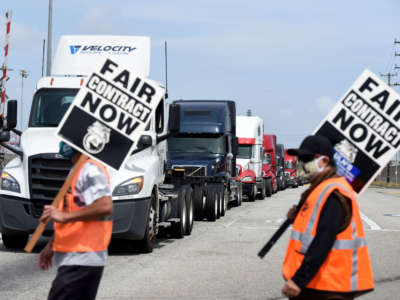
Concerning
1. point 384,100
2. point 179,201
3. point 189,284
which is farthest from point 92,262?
point 179,201

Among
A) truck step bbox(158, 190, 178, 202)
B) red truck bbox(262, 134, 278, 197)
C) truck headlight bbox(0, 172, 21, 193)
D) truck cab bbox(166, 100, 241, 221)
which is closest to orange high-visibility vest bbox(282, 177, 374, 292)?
truck headlight bbox(0, 172, 21, 193)

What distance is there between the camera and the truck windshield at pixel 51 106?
13.6 meters

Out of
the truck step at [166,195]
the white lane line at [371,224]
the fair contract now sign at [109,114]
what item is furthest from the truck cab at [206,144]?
the fair contract now sign at [109,114]

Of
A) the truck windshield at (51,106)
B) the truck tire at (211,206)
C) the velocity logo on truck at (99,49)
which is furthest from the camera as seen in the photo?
the truck tire at (211,206)

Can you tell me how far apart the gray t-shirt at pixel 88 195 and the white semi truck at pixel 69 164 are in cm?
724

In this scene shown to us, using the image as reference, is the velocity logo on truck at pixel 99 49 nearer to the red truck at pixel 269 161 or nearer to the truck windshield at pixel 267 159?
the red truck at pixel 269 161

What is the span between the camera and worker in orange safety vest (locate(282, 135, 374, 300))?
440 cm

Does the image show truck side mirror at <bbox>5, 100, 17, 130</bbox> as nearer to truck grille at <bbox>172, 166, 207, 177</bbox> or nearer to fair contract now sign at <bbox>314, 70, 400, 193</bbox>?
fair contract now sign at <bbox>314, 70, 400, 193</bbox>

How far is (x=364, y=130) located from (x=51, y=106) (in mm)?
9254

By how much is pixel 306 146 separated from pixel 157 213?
363 inches

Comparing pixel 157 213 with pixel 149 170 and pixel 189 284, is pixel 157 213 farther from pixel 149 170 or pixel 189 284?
pixel 189 284

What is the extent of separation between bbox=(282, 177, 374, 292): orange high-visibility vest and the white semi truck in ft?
26.1

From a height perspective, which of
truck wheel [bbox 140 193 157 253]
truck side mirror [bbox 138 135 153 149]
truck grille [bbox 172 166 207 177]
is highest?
truck side mirror [bbox 138 135 153 149]

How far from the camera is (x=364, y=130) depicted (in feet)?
16.6
